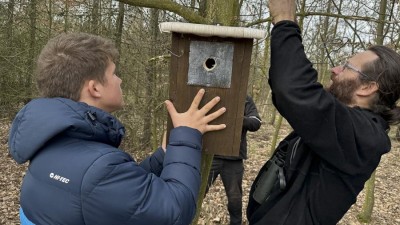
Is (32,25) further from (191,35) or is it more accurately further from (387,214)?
(387,214)

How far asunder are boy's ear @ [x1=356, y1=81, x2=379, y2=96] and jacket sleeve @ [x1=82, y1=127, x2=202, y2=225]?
0.95 metres

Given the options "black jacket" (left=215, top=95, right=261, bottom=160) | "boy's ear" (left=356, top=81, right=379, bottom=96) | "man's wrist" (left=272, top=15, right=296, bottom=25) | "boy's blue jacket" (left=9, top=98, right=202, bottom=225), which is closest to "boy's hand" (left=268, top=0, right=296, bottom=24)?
"man's wrist" (left=272, top=15, right=296, bottom=25)

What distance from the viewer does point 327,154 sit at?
1462 millimetres

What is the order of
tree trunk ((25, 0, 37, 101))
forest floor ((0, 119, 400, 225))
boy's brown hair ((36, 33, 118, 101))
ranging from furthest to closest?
tree trunk ((25, 0, 37, 101)) → forest floor ((0, 119, 400, 225)) → boy's brown hair ((36, 33, 118, 101))

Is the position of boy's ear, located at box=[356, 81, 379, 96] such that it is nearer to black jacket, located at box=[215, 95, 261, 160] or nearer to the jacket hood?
the jacket hood

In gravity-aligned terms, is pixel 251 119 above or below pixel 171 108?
below

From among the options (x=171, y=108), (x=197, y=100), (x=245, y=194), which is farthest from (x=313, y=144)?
(x=245, y=194)

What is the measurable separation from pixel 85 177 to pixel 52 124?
0.21 m

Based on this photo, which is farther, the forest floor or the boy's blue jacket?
the forest floor

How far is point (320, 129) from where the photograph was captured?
141 centimetres

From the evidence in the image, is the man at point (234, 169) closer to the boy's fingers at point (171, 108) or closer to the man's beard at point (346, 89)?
the man's beard at point (346, 89)

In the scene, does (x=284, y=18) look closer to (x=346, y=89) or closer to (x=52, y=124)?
(x=346, y=89)

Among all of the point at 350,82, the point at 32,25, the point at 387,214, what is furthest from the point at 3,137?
the point at 350,82

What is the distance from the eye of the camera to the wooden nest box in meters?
1.56
